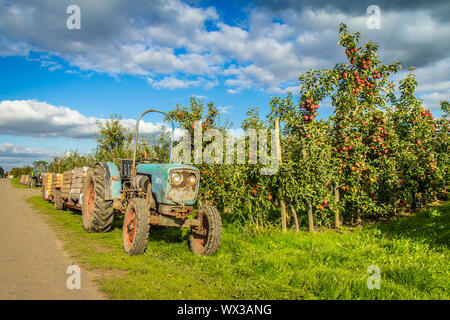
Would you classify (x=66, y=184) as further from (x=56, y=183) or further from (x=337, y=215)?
(x=337, y=215)

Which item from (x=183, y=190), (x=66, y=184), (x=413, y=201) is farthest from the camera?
(x=66, y=184)

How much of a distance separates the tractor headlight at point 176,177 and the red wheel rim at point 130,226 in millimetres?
1007

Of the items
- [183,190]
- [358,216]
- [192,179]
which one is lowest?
[358,216]

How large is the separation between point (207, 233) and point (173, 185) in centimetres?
109

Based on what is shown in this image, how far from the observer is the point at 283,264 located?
4.58m

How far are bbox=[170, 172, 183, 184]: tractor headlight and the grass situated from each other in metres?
1.30

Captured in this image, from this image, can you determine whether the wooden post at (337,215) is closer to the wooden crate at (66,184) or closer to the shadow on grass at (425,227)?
the shadow on grass at (425,227)

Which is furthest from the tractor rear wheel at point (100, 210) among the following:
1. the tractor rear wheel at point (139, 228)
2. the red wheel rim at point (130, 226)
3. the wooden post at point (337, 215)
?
the wooden post at point (337, 215)

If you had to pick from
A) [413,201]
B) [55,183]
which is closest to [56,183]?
[55,183]

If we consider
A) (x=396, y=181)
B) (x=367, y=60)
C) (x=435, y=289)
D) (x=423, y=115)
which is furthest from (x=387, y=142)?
(x=435, y=289)

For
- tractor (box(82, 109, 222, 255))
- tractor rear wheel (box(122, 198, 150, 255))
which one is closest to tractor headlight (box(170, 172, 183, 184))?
tractor (box(82, 109, 222, 255))

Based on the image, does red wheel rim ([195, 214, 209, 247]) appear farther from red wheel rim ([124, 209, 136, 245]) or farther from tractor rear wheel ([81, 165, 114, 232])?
tractor rear wheel ([81, 165, 114, 232])

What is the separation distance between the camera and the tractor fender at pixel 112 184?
7.12 meters

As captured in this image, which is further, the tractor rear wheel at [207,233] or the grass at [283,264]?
the tractor rear wheel at [207,233]
